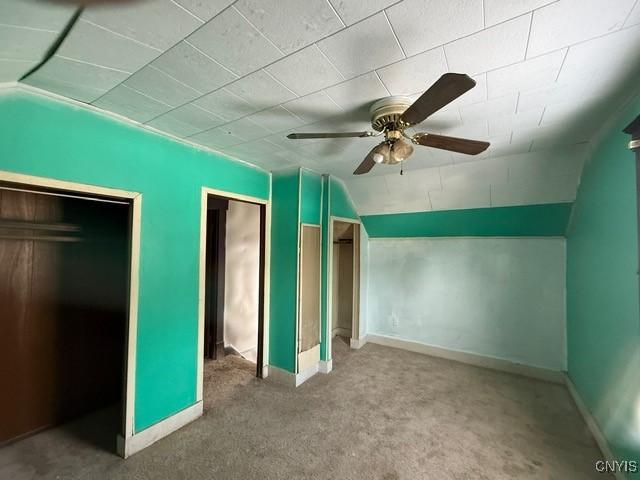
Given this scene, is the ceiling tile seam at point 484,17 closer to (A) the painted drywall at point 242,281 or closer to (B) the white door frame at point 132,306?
(B) the white door frame at point 132,306

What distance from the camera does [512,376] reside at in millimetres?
3074

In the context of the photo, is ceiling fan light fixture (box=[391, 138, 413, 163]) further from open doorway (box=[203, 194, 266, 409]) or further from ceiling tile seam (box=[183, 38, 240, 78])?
open doorway (box=[203, 194, 266, 409])

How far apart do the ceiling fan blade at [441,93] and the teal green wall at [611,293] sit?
4.12ft

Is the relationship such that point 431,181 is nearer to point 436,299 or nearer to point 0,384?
point 436,299

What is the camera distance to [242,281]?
3.56 m

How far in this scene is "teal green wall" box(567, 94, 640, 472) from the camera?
1.50 metres

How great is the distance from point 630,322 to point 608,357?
500 mm

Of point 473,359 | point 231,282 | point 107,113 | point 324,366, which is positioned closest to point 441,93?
point 107,113

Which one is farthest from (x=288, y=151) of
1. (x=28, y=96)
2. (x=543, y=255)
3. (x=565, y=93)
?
(x=543, y=255)

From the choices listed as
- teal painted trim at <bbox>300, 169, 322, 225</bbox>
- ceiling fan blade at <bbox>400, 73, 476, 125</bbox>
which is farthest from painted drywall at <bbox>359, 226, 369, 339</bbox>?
ceiling fan blade at <bbox>400, 73, 476, 125</bbox>

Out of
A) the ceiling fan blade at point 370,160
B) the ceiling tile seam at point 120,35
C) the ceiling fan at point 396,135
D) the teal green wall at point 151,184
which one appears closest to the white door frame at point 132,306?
the teal green wall at point 151,184

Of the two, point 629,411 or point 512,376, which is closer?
point 629,411

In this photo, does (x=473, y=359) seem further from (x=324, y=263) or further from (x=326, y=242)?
(x=326, y=242)

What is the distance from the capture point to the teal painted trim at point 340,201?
3.29 metres
